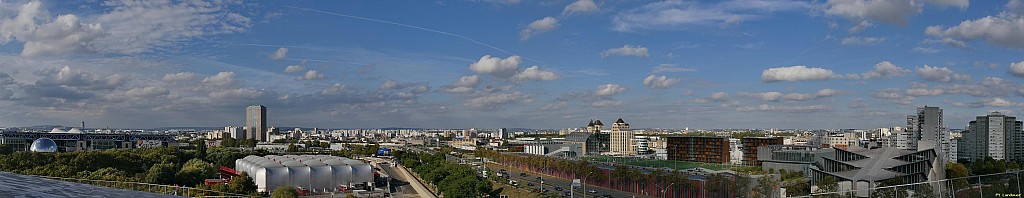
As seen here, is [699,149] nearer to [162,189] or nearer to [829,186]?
[829,186]

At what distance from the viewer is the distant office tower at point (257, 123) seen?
12044 centimetres

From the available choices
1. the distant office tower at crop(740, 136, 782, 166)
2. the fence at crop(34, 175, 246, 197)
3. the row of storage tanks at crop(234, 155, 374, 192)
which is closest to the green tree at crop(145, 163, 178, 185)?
the row of storage tanks at crop(234, 155, 374, 192)

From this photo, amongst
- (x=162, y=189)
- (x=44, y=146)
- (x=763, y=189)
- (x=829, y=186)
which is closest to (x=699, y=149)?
(x=829, y=186)

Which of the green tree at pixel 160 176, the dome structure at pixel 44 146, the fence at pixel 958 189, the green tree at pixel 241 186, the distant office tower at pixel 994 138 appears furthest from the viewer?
the distant office tower at pixel 994 138

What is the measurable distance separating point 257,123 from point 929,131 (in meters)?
107

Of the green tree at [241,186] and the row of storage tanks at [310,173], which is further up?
the green tree at [241,186]

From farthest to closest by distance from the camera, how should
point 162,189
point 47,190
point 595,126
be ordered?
→ 1. point 595,126
2. point 162,189
3. point 47,190

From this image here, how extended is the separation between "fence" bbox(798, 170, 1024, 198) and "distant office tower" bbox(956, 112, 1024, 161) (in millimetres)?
33148

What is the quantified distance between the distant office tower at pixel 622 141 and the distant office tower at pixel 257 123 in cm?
6568

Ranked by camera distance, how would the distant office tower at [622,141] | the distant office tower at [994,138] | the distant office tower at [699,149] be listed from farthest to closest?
the distant office tower at [622,141] < the distant office tower at [699,149] < the distant office tower at [994,138]

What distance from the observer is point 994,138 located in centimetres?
4628

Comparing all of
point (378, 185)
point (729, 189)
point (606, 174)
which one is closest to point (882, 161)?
point (729, 189)

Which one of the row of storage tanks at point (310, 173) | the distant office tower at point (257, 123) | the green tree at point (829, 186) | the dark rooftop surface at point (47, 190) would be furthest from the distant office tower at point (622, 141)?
the dark rooftop surface at point (47, 190)

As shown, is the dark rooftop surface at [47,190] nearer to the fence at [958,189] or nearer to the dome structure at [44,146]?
the fence at [958,189]
